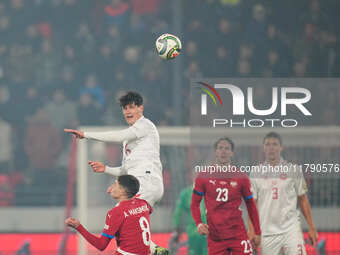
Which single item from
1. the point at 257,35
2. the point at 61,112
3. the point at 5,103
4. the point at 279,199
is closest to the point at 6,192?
the point at 61,112

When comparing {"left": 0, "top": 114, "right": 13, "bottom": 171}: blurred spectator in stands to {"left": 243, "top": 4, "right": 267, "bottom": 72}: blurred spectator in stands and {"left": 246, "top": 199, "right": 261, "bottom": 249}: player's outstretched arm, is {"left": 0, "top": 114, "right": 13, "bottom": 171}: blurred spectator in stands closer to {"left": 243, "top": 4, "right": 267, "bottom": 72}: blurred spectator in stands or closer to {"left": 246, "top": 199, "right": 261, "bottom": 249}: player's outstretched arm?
{"left": 243, "top": 4, "right": 267, "bottom": 72}: blurred spectator in stands

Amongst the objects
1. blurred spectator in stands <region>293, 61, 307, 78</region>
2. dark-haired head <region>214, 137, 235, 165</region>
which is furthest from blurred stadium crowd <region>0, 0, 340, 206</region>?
dark-haired head <region>214, 137, 235, 165</region>

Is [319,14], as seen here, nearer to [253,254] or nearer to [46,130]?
[46,130]

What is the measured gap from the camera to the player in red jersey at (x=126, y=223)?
6430mm

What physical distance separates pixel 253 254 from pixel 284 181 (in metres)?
0.77

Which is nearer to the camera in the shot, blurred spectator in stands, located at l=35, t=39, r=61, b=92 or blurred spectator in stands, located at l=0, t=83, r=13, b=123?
blurred spectator in stands, located at l=0, t=83, r=13, b=123

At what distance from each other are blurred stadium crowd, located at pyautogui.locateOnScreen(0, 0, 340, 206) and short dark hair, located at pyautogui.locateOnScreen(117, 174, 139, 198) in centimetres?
651

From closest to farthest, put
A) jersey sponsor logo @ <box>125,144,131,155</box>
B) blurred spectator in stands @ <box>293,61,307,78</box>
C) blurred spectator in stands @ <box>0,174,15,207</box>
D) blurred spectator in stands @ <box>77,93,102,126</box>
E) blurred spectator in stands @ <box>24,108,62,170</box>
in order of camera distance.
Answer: jersey sponsor logo @ <box>125,144,131,155</box>, blurred spectator in stands @ <box>0,174,15,207</box>, blurred spectator in stands @ <box>24,108,62,170</box>, blurred spectator in stands @ <box>77,93,102,126</box>, blurred spectator in stands @ <box>293,61,307,78</box>

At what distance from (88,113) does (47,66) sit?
1403 millimetres

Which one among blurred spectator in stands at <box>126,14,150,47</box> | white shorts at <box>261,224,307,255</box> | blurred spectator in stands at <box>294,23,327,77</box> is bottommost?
white shorts at <box>261,224,307,255</box>

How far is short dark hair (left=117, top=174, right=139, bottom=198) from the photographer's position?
644 cm

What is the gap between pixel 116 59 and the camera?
568 inches

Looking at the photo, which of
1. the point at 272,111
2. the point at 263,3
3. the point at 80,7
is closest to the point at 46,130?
the point at 80,7

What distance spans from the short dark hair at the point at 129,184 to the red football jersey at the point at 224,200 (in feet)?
4.34
